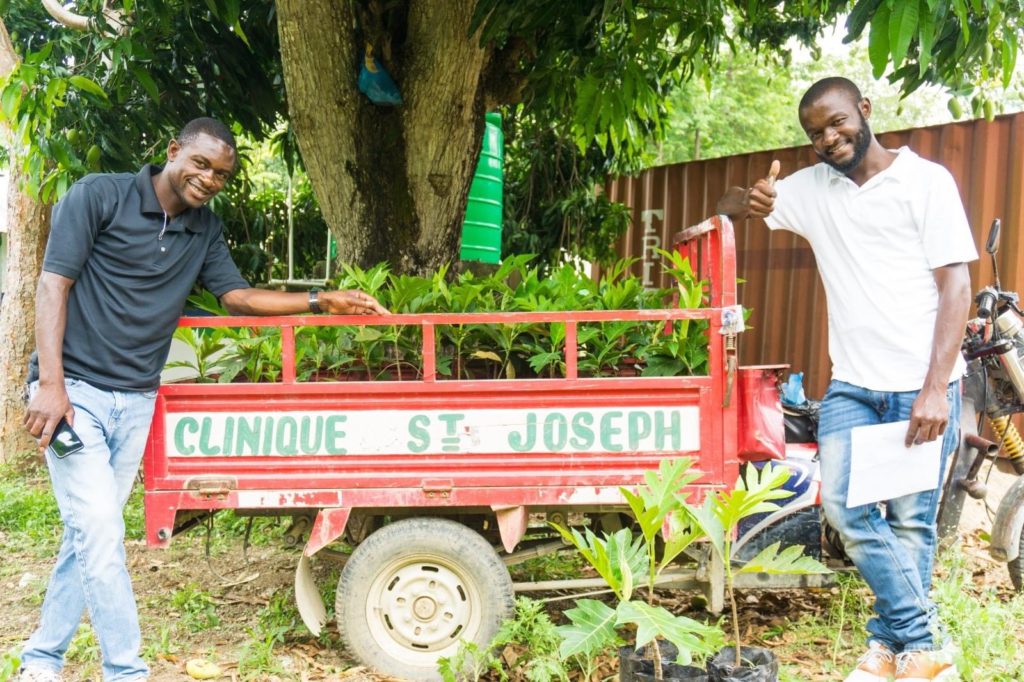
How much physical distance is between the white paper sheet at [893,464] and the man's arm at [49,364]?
252 cm

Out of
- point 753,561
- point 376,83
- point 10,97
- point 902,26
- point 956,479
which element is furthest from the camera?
point 376,83

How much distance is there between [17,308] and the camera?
6.47 m

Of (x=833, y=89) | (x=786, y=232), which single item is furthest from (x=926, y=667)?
(x=786, y=232)

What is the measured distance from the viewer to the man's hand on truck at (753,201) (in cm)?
318

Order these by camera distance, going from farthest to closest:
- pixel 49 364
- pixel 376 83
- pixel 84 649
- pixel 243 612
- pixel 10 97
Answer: pixel 376 83, pixel 243 612, pixel 10 97, pixel 84 649, pixel 49 364

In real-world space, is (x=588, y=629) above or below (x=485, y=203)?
below

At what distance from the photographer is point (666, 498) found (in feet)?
8.68

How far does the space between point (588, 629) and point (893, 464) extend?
44.9 inches

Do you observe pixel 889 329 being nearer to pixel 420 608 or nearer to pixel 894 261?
pixel 894 261

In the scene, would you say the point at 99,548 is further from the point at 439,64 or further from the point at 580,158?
the point at 580,158

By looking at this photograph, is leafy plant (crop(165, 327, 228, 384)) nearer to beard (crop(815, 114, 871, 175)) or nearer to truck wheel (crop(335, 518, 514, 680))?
truck wheel (crop(335, 518, 514, 680))

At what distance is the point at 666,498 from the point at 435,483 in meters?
0.85

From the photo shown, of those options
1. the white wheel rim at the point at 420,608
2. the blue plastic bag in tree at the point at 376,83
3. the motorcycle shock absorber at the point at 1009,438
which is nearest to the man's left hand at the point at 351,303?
the white wheel rim at the point at 420,608

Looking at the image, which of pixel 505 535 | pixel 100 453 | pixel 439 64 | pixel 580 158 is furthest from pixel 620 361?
pixel 580 158
